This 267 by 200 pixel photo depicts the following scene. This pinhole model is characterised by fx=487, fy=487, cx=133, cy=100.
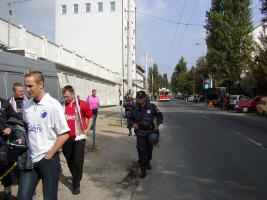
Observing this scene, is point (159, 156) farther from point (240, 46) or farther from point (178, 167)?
point (240, 46)

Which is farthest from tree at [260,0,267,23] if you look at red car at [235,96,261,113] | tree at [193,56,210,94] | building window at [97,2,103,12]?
tree at [193,56,210,94]

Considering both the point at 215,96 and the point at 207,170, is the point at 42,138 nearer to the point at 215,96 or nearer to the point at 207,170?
the point at 207,170

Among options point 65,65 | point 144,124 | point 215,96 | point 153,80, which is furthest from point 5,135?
point 153,80

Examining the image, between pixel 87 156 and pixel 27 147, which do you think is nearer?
pixel 27 147

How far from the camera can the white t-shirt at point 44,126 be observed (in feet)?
15.5

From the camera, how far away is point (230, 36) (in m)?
57.6

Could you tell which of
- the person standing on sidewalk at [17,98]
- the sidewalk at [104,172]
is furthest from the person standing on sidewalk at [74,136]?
the person standing on sidewalk at [17,98]

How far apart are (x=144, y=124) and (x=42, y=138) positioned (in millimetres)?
5015

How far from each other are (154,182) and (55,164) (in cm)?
464

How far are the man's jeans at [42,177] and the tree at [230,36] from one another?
53.6 m

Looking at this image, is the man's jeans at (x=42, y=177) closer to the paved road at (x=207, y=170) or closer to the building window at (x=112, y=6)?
the paved road at (x=207, y=170)

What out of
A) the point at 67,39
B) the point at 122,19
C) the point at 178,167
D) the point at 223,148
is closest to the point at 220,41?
the point at 122,19

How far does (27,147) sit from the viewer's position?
4840mm

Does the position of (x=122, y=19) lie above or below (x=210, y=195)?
above
